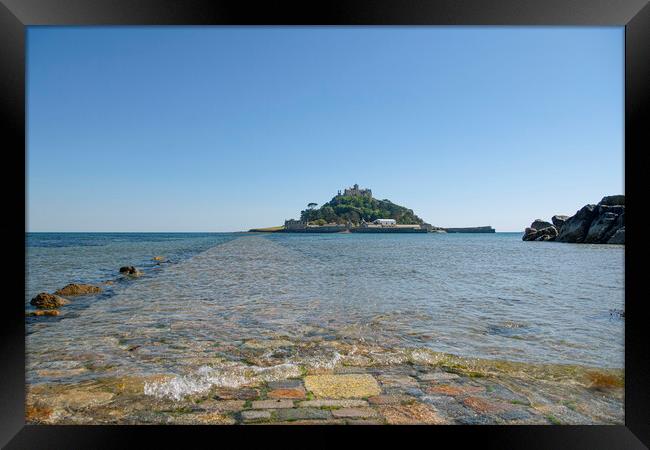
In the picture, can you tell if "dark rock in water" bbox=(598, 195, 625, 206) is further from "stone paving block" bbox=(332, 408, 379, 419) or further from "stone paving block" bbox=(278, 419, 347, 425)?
"stone paving block" bbox=(278, 419, 347, 425)

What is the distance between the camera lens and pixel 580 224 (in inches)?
2181

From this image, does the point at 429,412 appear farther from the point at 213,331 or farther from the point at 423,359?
the point at 213,331

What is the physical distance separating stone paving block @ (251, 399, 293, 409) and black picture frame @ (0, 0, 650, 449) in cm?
57

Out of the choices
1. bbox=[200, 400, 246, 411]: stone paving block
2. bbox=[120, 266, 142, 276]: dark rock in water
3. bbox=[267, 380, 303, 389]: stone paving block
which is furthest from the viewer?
bbox=[120, 266, 142, 276]: dark rock in water

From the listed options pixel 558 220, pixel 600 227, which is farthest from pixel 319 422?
pixel 558 220

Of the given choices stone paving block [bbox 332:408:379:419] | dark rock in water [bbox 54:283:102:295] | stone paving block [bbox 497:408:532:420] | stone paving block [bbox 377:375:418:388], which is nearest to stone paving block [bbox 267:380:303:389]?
stone paving block [bbox 332:408:379:419]

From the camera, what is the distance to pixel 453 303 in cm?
1029

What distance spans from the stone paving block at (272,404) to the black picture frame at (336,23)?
0.57 m

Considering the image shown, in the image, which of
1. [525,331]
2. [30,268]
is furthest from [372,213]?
[525,331]

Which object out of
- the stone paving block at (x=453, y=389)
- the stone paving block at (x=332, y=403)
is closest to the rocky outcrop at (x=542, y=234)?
the stone paving block at (x=453, y=389)

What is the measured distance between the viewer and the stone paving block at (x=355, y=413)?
11.6 ft

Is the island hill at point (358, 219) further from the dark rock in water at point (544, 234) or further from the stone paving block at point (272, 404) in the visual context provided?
the stone paving block at point (272, 404)

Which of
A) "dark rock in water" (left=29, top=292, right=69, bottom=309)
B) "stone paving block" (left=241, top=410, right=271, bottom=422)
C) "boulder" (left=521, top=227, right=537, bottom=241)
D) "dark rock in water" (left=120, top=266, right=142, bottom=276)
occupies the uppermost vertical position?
"boulder" (left=521, top=227, right=537, bottom=241)

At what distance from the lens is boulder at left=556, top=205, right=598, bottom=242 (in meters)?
54.5
